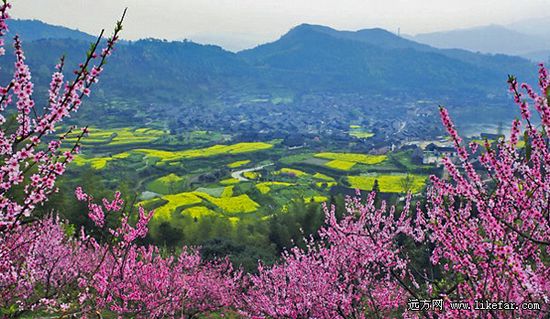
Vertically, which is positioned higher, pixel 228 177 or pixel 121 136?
pixel 121 136

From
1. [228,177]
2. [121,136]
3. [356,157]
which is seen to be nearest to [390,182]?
[356,157]

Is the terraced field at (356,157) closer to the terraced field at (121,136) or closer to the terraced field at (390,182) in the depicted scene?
the terraced field at (390,182)

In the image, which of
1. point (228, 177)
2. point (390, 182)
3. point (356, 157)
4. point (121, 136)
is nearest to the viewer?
point (390, 182)

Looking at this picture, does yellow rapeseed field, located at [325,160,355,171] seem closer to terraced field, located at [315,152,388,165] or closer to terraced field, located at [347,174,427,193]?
terraced field, located at [315,152,388,165]

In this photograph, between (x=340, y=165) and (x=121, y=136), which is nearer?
(x=340, y=165)

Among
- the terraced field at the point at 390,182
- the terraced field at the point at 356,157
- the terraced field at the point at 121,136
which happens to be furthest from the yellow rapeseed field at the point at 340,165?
the terraced field at the point at 121,136

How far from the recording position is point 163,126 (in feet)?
364

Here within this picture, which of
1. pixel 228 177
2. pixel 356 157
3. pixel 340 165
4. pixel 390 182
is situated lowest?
pixel 228 177

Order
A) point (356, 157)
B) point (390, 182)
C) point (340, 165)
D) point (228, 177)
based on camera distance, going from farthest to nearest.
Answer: point (356, 157) → point (340, 165) → point (228, 177) → point (390, 182)

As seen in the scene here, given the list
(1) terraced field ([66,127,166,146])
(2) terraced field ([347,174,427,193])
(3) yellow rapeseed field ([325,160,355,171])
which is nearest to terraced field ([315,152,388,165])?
(3) yellow rapeseed field ([325,160,355,171])

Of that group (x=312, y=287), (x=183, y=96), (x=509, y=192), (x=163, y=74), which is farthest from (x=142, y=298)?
(x=163, y=74)

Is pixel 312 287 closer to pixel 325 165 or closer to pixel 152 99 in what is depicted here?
pixel 325 165

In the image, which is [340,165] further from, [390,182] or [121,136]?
[121,136]

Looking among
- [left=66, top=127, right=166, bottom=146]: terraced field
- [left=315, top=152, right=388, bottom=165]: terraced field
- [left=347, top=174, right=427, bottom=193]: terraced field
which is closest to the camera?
[left=347, top=174, right=427, bottom=193]: terraced field
